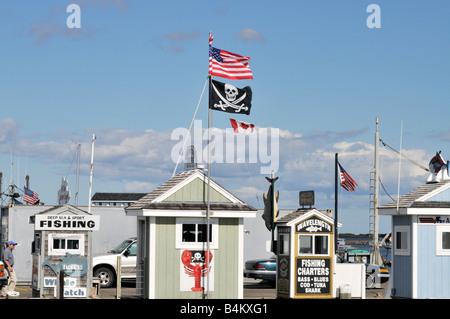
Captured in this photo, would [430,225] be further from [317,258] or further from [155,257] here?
[155,257]

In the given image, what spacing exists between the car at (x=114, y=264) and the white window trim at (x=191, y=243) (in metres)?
6.24

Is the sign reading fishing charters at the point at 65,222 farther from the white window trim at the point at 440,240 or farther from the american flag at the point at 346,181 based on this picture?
the american flag at the point at 346,181

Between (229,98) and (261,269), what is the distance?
406 inches

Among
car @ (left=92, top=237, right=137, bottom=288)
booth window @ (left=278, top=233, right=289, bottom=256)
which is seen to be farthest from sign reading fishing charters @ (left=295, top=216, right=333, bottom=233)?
car @ (left=92, top=237, right=137, bottom=288)

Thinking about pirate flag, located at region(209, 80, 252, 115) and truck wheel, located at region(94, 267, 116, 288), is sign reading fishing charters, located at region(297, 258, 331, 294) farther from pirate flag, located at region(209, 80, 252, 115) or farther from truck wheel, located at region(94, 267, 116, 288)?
truck wheel, located at region(94, 267, 116, 288)

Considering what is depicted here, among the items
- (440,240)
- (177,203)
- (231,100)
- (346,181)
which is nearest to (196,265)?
(177,203)

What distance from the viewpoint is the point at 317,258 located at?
1006 inches

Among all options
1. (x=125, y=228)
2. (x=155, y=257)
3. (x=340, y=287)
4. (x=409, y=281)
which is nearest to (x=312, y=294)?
(x=340, y=287)

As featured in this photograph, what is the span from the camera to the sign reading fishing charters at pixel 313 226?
25391 millimetres

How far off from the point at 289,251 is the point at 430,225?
4.56 m

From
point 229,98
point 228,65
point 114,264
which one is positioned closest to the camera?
point 229,98

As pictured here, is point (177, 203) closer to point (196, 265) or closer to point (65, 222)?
point (196, 265)

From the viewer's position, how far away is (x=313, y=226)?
→ 25484mm
